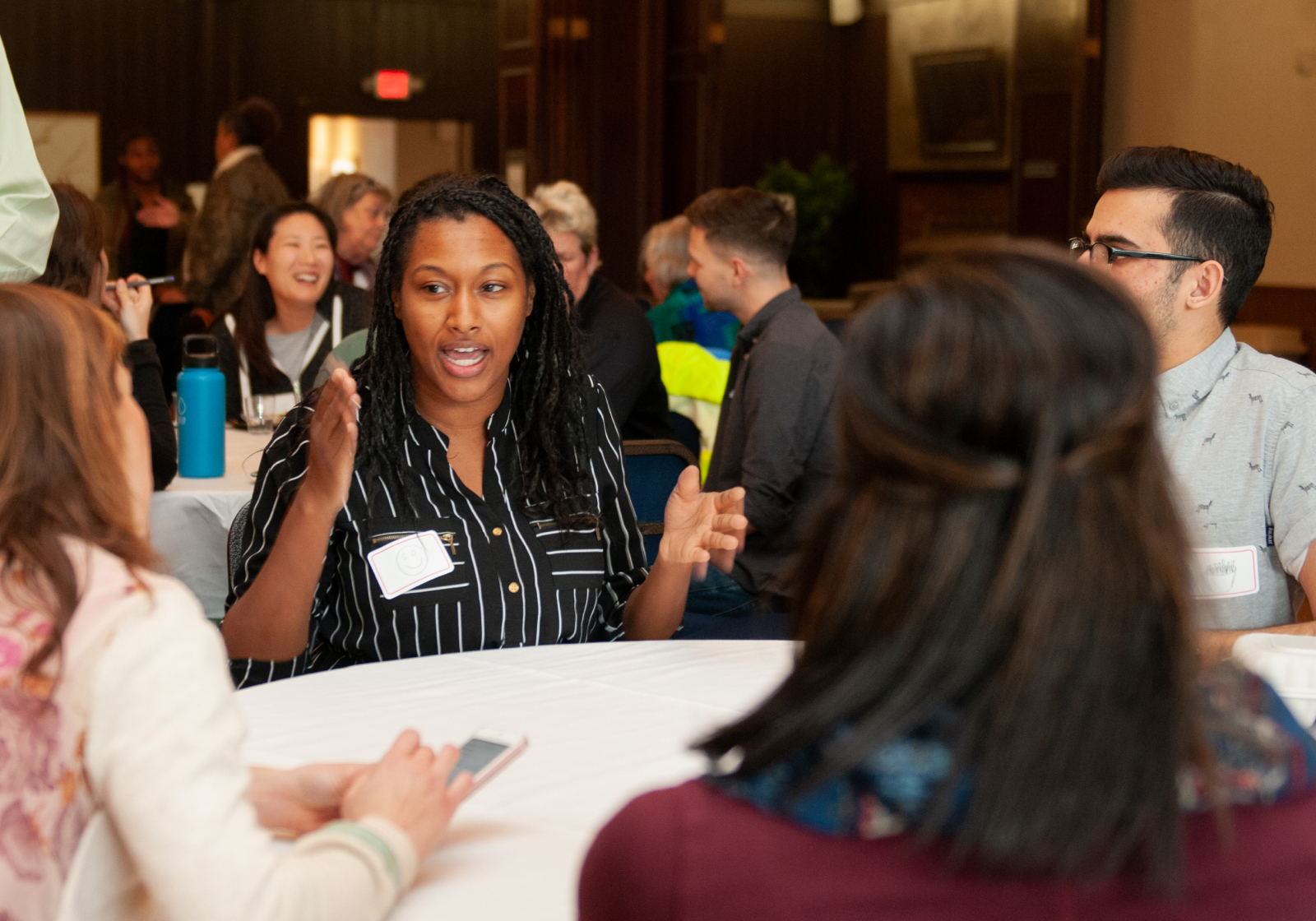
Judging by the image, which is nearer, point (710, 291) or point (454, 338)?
point (454, 338)

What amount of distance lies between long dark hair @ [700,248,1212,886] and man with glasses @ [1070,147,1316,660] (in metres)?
1.14

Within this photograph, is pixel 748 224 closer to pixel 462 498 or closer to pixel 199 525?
pixel 199 525

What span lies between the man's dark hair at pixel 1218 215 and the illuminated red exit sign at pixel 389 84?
33.5ft

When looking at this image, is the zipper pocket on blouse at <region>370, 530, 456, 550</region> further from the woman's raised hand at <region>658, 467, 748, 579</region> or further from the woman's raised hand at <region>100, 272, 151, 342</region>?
the woman's raised hand at <region>100, 272, 151, 342</region>

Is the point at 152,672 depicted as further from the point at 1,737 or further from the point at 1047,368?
the point at 1047,368

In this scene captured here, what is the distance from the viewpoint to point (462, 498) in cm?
197

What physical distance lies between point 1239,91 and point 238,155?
4660 mm

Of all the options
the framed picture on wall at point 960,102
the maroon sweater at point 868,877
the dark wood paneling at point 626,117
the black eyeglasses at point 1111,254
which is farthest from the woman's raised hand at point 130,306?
the framed picture on wall at point 960,102

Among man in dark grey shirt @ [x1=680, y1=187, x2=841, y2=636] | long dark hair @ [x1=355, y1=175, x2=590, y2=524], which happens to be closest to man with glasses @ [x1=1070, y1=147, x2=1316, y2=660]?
long dark hair @ [x1=355, y1=175, x2=590, y2=524]

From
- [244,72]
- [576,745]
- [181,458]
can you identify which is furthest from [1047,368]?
[244,72]

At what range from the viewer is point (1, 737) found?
3.01 feet

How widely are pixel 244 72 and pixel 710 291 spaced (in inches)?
333

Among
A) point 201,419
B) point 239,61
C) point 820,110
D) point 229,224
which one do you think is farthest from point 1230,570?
point 239,61

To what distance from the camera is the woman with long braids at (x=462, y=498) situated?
186 cm
